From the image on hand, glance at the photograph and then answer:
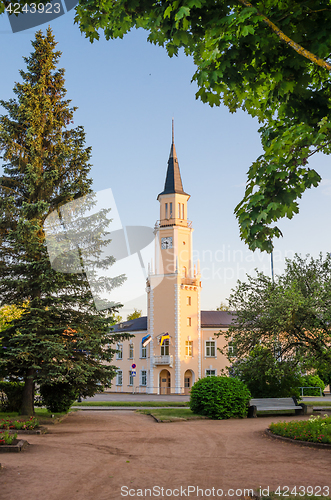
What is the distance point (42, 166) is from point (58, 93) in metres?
4.17

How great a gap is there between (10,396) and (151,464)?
13.2 m

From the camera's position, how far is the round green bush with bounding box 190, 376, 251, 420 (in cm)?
1928

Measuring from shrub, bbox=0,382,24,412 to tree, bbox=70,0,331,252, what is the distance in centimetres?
1778

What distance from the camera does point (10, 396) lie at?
2033 cm

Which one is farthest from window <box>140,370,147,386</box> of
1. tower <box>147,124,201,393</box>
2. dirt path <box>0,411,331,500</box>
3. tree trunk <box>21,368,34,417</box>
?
dirt path <box>0,411,331,500</box>

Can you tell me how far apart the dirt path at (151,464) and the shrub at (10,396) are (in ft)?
21.5

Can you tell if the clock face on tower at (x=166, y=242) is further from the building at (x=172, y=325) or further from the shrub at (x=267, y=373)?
the shrub at (x=267, y=373)

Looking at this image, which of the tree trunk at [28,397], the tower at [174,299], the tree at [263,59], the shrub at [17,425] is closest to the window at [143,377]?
the tower at [174,299]

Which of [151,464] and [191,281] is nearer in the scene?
[151,464]

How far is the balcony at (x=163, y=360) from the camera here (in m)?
54.3

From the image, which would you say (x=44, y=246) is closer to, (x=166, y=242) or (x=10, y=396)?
(x=10, y=396)

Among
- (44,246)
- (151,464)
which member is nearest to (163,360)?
(44,246)

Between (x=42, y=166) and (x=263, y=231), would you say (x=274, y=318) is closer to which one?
(x=42, y=166)

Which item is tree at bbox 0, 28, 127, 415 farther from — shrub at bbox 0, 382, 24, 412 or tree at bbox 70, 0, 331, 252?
tree at bbox 70, 0, 331, 252
